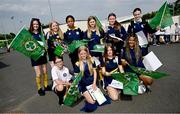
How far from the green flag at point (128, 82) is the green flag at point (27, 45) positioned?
2.21m

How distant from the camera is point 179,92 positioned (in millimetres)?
6145

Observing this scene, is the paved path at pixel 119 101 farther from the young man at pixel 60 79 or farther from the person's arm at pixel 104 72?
the person's arm at pixel 104 72

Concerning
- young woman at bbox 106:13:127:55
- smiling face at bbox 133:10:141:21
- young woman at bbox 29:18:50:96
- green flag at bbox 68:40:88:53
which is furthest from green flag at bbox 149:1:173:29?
young woman at bbox 29:18:50:96

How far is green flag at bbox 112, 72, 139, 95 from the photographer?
5.91 m

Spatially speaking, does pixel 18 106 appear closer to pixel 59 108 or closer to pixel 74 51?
pixel 59 108

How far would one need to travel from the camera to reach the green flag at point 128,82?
5.91 metres

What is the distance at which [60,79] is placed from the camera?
20.6 ft

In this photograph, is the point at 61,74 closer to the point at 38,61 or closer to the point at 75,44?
the point at 75,44

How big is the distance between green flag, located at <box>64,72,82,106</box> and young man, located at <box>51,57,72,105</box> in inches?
6.9

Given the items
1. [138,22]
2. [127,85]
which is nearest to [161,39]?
[138,22]

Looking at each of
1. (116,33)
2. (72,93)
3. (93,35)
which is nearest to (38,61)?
(93,35)

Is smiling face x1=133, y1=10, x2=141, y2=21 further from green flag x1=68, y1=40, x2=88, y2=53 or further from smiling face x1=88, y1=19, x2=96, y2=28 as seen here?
green flag x1=68, y1=40, x2=88, y2=53

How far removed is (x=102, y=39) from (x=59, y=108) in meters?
2.20

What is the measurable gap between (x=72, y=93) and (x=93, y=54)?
1646 millimetres
